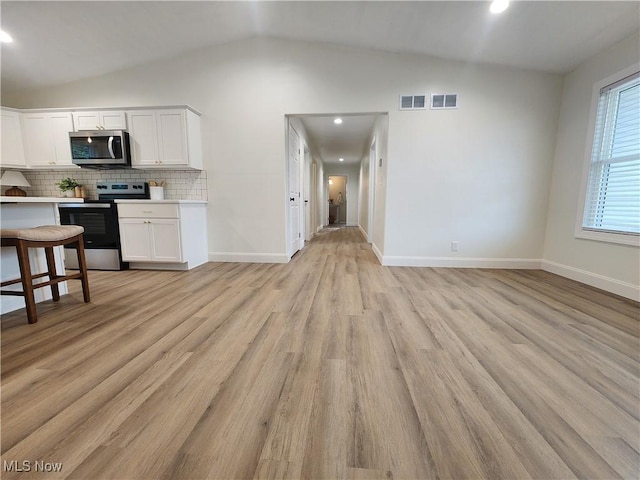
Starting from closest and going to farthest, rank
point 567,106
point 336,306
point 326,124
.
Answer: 1. point 336,306
2. point 567,106
3. point 326,124

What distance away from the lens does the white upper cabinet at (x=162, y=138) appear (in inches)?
130

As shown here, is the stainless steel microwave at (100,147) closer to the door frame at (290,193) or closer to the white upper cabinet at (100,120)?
the white upper cabinet at (100,120)

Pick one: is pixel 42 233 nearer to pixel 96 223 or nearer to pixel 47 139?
pixel 96 223

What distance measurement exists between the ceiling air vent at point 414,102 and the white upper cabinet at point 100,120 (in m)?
3.60

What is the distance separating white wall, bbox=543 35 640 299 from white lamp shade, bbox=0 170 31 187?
23.4 feet

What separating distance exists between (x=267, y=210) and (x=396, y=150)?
194 centimetres

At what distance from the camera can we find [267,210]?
370cm

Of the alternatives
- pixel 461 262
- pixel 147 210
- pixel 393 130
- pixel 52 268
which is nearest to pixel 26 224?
pixel 52 268

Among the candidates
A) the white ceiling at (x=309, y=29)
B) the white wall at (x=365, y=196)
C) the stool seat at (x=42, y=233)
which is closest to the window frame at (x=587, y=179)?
the white ceiling at (x=309, y=29)

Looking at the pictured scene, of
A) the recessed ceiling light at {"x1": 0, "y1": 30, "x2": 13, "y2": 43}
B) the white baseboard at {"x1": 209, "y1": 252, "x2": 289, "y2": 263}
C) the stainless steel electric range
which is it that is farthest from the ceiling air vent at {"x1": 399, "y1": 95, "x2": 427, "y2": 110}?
the recessed ceiling light at {"x1": 0, "y1": 30, "x2": 13, "y2": 43}

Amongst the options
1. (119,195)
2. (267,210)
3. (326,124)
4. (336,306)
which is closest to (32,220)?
(119,195)

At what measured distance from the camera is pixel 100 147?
331cm

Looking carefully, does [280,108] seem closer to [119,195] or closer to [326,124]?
[326,124]

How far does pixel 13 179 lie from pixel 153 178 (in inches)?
72.5
